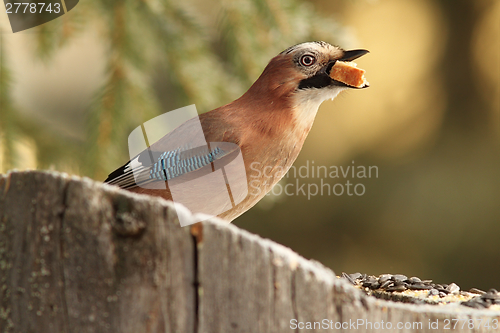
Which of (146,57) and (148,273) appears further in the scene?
(146,57)

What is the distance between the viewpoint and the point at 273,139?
181 cm

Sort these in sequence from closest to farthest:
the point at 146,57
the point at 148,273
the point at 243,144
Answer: the point at 148,273, the point at 243,144, the point at 146,57

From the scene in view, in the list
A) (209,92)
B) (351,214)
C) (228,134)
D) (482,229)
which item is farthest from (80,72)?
(482,229)

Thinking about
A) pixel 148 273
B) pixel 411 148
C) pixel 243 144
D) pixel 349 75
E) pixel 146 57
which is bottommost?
pixel 148 273

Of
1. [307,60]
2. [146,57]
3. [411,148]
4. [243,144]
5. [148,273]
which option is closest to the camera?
[148,273]

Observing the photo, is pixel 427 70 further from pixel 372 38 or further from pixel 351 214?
pixel 351 214

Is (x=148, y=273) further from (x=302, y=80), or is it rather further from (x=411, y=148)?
(x=411, y=148)

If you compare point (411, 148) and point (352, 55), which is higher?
point (411, 148)

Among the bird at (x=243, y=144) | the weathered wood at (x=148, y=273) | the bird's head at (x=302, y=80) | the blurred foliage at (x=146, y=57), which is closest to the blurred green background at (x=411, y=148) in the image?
the blurred foliage at (x=146, y=57)

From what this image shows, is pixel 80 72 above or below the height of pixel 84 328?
above

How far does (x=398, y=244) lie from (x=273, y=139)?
2806 millimetres

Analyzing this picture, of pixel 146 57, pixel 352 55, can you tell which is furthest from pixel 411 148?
pixel 146 57

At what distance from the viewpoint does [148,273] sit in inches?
39.8

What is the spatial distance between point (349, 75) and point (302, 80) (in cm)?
18
